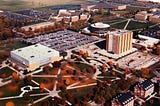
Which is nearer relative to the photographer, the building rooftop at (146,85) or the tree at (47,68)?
the building rooftop at (146,85)

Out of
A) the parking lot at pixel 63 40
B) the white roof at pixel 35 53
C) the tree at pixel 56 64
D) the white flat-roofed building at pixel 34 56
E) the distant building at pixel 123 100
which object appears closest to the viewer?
the distant building at pixel 123 100

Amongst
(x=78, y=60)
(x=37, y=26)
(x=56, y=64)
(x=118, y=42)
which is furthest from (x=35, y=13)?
(x=56, y=64)

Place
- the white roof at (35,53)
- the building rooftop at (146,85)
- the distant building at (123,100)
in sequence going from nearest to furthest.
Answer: the distant building at (123,100), the building rooftop at (146,85), the white roof at (35,53)

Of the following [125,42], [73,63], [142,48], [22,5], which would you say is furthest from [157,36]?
[22,5]

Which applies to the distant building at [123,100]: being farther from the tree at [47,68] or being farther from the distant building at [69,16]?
the distant building at [69,16]

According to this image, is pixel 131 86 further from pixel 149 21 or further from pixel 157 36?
pixel 149 21

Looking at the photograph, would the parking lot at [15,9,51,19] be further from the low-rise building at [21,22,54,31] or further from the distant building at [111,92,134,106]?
the distant building at [111,92,134,106]

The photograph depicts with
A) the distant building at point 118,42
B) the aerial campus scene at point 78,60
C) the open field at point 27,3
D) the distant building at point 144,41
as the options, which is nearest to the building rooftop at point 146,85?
the aerial campus scene at point 78,60
